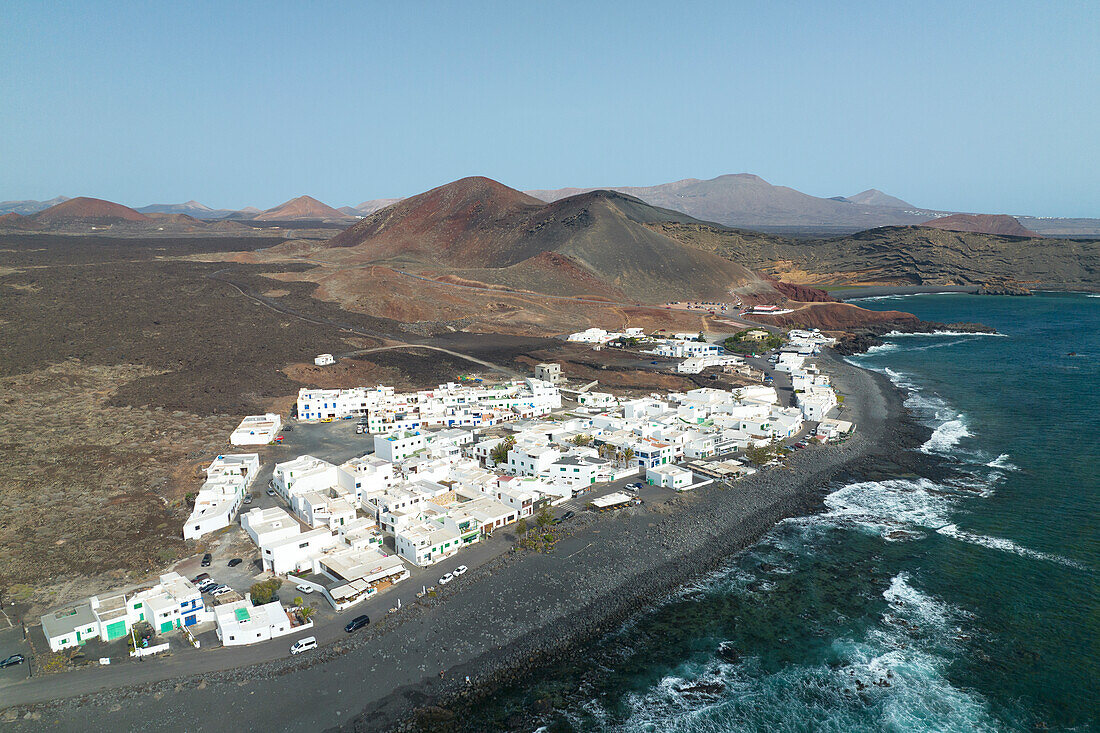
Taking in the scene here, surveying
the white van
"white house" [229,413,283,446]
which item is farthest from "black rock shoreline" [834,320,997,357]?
the white van

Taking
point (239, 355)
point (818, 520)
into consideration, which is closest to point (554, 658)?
point (818, 520)

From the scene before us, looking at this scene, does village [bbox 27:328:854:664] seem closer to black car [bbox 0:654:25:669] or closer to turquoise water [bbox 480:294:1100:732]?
black car [bbox 0:654:25:669]

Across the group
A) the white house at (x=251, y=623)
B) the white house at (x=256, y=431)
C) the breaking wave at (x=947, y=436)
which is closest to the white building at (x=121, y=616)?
the white house at (x=251, y=623)

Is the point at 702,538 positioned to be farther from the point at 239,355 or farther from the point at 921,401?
the point at 239,355

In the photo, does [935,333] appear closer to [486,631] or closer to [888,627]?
[888,627]

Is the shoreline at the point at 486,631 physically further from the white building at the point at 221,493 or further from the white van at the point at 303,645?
the white building at the point at 221,493

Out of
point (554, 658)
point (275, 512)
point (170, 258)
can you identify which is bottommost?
point (554, 658)
